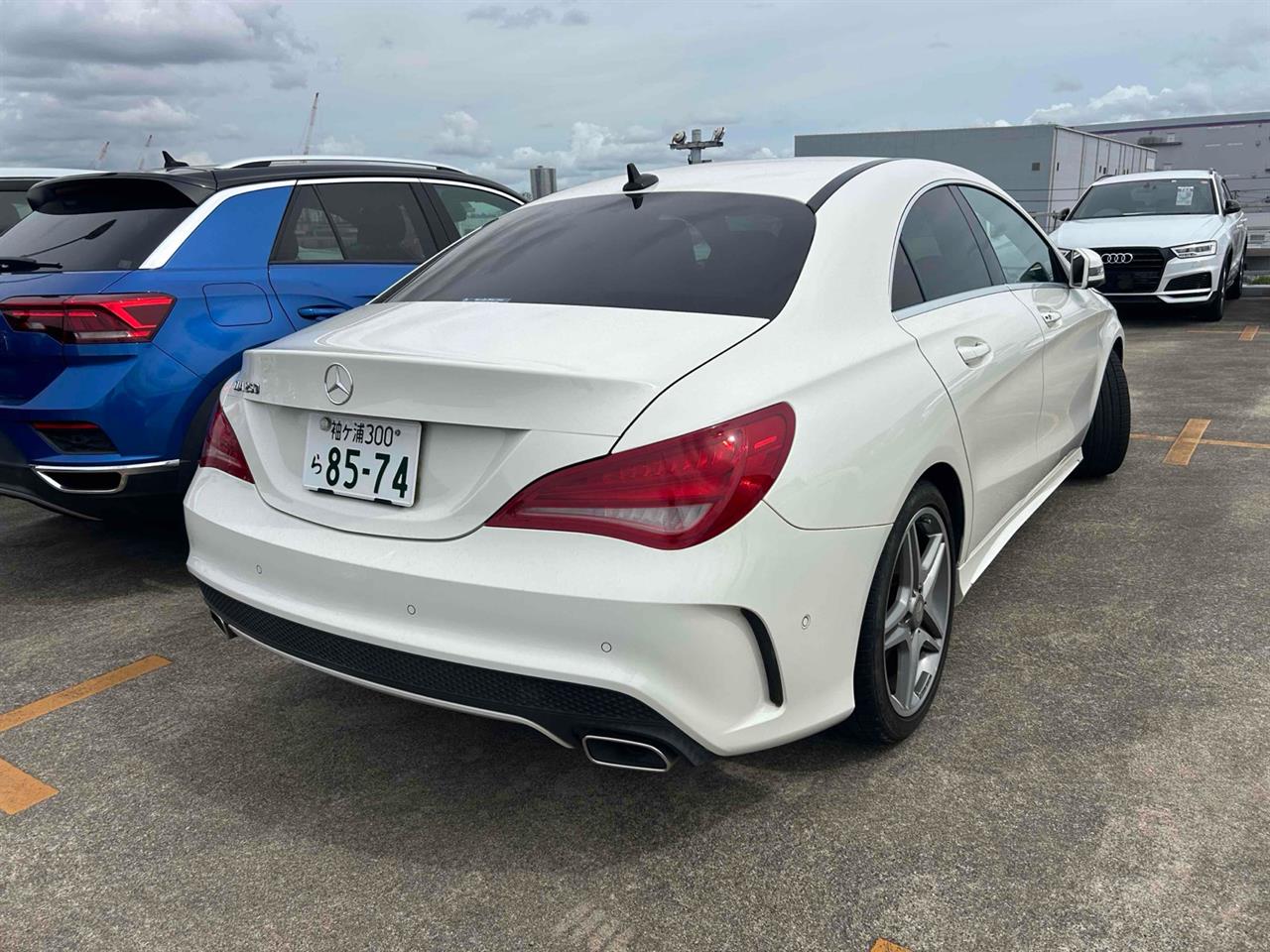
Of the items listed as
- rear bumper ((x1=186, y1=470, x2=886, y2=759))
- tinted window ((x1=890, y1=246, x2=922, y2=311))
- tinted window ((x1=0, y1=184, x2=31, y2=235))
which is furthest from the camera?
tinted window ((x1=0, y1=184, x2=31, y2=235))

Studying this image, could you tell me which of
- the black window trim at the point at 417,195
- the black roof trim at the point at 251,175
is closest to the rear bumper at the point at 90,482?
the black window trim at the point at 417,195

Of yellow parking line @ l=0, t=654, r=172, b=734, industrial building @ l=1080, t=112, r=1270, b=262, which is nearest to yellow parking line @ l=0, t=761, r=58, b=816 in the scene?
yellow parking line @ l=0, t=654, r=172, b=734

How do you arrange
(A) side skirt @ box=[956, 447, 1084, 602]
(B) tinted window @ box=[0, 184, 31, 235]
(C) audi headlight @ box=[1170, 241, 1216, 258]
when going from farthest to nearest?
(C) audi headlight @ box=[1170, 241, 1216, 258]
(B) tinted window @ box=[0, 184, 31, 235]
(A) side skirt @ box=[956, 447, 1084, 602]

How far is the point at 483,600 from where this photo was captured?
2.05 metres

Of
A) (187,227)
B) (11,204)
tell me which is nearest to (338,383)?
(187,227)

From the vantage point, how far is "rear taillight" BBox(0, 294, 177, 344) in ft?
12.0

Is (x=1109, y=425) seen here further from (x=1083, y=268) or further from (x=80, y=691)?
(x=80, y=691)

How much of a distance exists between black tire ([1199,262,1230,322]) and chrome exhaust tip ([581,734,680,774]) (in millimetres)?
10715

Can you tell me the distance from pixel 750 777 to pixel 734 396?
42.1 inches

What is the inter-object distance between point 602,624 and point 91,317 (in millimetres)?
2658

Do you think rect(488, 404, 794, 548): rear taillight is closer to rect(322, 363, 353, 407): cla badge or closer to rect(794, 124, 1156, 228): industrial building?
rect(322, 363, 353, 407): cla badge

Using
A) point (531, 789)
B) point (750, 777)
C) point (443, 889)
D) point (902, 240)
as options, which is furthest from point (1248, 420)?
point (443, 889)

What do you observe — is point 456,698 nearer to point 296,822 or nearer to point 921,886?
point 296,822

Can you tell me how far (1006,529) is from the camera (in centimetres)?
346
